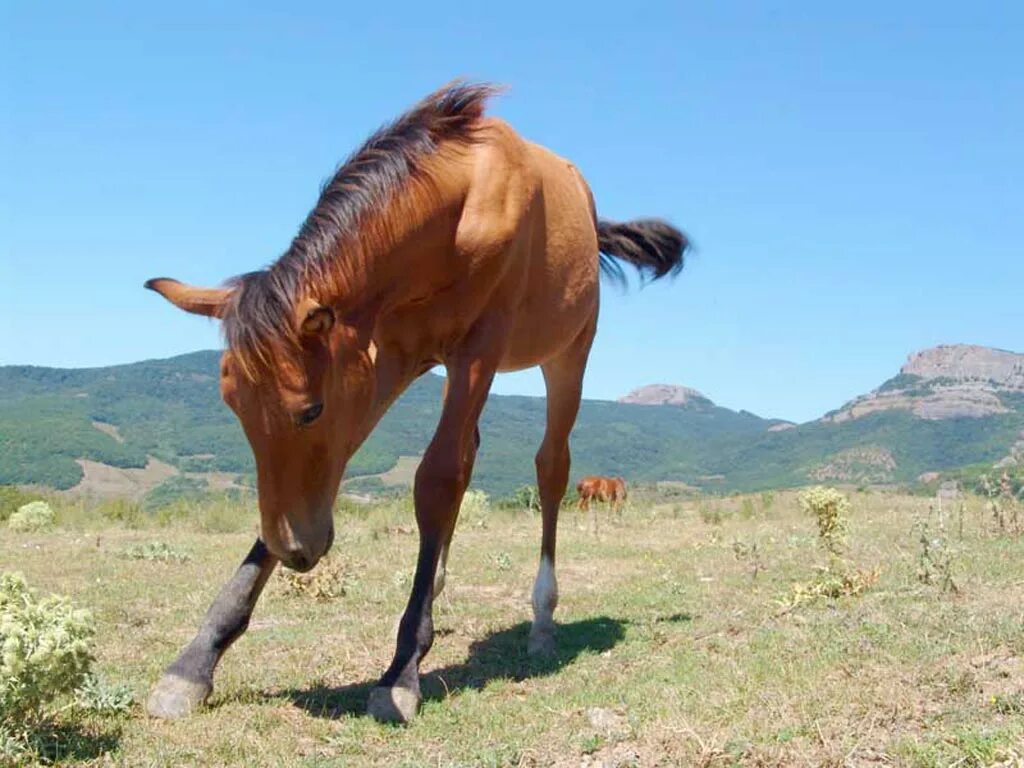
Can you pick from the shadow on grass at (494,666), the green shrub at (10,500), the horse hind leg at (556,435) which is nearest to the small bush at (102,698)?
the shadow on grass at (494,666)

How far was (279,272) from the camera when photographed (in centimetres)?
338

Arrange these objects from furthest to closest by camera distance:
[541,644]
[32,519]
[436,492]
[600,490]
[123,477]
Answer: [123,477], [600,490], [32,519], [541,644], [436,492]

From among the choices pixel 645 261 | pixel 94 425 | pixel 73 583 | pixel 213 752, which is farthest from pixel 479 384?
pixel 94 425

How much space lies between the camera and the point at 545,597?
5176mm

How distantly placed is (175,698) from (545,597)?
2.18 meters

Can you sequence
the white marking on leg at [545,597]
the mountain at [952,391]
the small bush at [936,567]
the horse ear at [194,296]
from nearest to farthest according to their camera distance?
the horse ear at [194,296] < the white marking on leg at [545,597] < the small bush at [936,567] < the mountain at [952,391]

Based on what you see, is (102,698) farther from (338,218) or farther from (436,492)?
(338,218)

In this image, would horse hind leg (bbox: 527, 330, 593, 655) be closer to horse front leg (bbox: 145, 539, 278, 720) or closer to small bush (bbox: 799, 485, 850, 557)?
horse front leg (bbox: 145, 539, 278, 720)

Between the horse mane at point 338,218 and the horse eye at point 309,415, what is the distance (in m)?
0.22

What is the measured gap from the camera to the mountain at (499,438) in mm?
103750

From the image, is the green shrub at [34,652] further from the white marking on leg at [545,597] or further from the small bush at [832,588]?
the small bush at [832,588]

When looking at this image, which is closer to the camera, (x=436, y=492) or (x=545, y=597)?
(x=436, y=492)

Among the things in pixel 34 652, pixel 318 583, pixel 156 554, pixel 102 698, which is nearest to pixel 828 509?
pixel 318 583

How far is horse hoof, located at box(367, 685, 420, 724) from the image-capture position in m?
3.54
